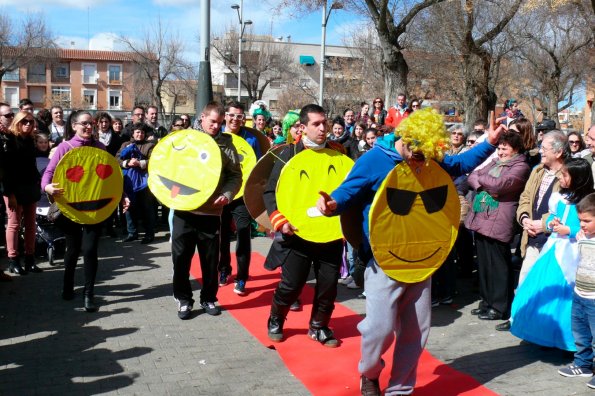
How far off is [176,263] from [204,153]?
3.65 ft

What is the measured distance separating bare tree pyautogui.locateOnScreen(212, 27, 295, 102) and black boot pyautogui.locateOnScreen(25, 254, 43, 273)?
47.7 meters

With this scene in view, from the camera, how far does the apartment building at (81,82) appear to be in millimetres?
77562

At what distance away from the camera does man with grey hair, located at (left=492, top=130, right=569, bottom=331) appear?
5.51 metres

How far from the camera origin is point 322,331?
549 cm

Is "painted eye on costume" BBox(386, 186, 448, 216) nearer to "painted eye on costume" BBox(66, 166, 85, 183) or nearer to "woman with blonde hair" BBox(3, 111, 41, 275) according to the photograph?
"painted eye on costume" BBox(66, 166, 85, 183)

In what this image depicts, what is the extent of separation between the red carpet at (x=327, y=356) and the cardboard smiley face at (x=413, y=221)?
1047mm

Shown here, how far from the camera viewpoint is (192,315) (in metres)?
6.21

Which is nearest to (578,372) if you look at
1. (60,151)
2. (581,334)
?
(581,334)

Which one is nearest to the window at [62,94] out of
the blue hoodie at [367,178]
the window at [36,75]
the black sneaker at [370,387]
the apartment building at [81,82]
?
the apartment building at [81,82]

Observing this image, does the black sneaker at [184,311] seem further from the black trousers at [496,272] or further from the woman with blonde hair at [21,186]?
the black trousers at [496,272]

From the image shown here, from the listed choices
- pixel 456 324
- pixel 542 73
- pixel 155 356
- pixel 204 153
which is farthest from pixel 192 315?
pixel 542 73

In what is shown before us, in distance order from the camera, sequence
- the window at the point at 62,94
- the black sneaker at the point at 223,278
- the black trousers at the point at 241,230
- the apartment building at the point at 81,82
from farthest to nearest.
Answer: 1. the apartment building at the point at 81,82
2. the window at the point at 62,94
3. the black sneaker at the point at 223,278
4. the black trousers at the point at 241,230

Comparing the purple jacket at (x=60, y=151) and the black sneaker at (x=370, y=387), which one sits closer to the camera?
the black sneaker at (x=370, y=387)

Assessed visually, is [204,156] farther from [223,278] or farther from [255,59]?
[255,59]
